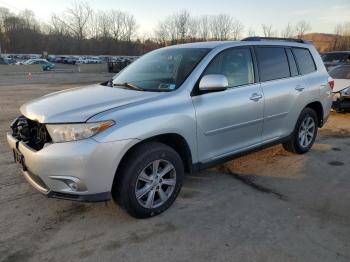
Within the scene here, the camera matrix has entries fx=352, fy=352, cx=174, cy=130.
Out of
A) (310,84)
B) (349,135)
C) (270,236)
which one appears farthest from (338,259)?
(349,135)

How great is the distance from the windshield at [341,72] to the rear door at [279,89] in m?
5.64

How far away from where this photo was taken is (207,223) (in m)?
3.55

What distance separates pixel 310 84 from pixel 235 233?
3.12 metres

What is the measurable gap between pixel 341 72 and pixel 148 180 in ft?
28.7

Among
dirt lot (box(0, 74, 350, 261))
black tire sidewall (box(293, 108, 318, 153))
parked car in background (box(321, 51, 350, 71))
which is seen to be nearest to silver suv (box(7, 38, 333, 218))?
black tire sidewall (box(293, 108, 318, 153))

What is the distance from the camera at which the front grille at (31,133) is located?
11.1ft

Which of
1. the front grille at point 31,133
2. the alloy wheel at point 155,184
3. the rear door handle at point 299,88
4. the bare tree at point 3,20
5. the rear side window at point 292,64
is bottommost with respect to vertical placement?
the alloy wheel at point 155,184

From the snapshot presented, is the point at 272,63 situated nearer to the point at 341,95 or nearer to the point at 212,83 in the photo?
the point at 212,83

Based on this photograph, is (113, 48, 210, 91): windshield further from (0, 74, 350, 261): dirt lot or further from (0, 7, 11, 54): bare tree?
(0, 7, 11, 54): bare tree

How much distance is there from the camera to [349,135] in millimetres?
7254

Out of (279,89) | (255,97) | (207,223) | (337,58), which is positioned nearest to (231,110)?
(255,97)

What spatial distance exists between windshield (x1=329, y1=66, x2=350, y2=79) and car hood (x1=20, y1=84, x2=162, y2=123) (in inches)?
320

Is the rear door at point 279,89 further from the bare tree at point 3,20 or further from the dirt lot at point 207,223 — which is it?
the bare tree at point 3,20

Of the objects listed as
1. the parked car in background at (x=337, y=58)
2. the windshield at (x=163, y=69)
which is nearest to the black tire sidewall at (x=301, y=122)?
the windshield at (x=163, y=69)
